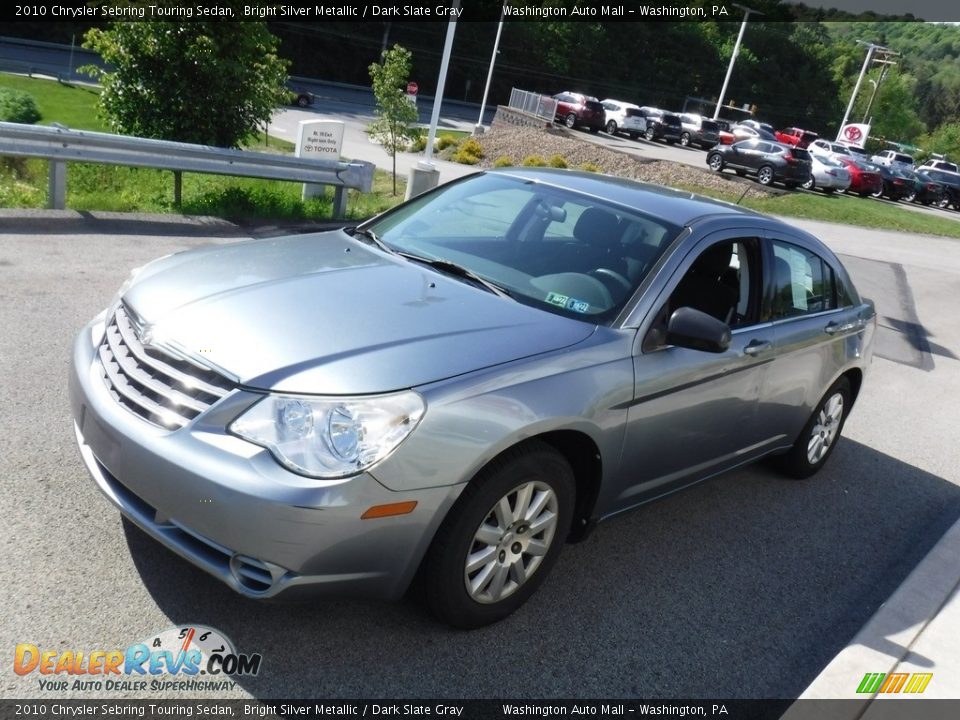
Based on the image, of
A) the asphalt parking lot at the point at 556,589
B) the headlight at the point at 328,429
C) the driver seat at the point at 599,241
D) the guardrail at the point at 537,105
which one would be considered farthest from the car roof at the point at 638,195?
the guardrail at the point at 537,105

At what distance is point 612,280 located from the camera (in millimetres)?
4125

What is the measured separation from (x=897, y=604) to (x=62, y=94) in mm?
41913

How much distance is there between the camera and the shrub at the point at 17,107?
→ 28281 millimetres

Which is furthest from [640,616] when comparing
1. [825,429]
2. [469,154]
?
[469,154]

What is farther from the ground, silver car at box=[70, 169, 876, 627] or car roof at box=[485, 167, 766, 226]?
car roof at box=[485, 167, 766, 226]

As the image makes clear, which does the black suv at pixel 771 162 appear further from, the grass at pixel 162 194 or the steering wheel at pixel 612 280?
the steering wheel at pixel 612 280

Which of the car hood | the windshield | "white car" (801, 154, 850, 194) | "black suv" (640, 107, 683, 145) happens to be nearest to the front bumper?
the car hood

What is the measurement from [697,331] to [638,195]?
1.19 m

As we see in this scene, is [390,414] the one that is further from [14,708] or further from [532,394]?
[14,708]

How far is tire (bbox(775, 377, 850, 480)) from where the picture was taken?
5652 mm

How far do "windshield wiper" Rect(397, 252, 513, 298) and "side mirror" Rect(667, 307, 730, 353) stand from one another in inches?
28.8

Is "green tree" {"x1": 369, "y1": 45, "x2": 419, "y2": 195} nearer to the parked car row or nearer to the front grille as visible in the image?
the parked car row

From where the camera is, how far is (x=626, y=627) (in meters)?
3.84

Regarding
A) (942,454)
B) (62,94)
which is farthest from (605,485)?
(62,94)
